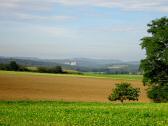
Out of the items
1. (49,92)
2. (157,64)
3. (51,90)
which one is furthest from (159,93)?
(51,90)

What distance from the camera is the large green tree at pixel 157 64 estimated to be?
202 feet

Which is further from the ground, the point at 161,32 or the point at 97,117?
the point at 161,32

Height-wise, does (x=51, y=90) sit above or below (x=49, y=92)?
above

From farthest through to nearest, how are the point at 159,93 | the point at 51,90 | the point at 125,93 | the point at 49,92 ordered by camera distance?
the point at 51,90, the point at 49,92, the point at 125,93, the point at 159,93

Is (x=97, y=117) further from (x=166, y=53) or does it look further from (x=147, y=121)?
(x=166, y=53)

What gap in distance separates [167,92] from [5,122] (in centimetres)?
4387

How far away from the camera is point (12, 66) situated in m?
152

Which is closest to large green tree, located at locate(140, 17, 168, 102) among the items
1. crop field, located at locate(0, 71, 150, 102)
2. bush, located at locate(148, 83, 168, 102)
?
bush, located at locate(148, 83, 168, 102)

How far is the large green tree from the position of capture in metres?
61.6

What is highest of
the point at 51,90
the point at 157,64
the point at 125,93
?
the point at 157,64

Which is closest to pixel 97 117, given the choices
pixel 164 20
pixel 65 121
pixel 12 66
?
pixel 65 121

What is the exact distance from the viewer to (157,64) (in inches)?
2458

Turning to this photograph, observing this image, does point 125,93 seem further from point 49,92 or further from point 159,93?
point 49,92

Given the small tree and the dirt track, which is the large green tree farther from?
the dirt track
